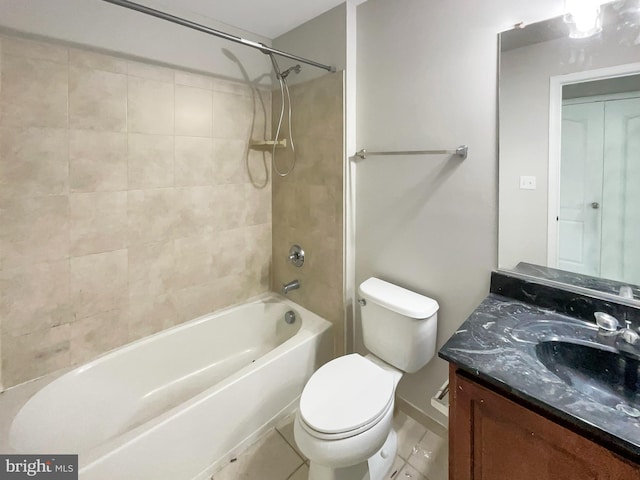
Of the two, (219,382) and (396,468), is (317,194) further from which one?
(396,468)

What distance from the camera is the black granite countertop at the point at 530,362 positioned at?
2.22 ft

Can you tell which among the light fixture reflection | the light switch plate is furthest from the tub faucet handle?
the light fixture reflection

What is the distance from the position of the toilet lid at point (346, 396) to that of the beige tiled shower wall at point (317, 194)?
20.0 inches

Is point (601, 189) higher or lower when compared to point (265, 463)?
higher

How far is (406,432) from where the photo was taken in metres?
1.70

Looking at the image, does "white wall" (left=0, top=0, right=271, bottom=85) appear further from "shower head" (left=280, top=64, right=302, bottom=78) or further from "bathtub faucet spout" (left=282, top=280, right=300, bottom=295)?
"bathtub faucet spout" (left=282, top=280, right=300, bottom=295)

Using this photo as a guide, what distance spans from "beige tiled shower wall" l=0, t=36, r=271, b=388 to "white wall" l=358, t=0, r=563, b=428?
89cm

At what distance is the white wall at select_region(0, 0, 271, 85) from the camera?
1386 millimetres

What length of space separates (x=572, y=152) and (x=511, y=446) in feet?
3.40

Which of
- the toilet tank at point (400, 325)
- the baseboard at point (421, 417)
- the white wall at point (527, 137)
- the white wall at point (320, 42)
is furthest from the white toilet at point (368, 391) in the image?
the white wall at point (320, 42)

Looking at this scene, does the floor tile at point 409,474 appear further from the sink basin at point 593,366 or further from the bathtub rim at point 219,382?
the sink basin at point 593,366

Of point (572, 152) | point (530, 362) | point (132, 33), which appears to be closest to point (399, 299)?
point (530, 362)

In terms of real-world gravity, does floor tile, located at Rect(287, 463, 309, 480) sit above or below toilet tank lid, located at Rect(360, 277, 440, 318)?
below

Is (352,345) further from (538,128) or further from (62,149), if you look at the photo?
(62,149)
